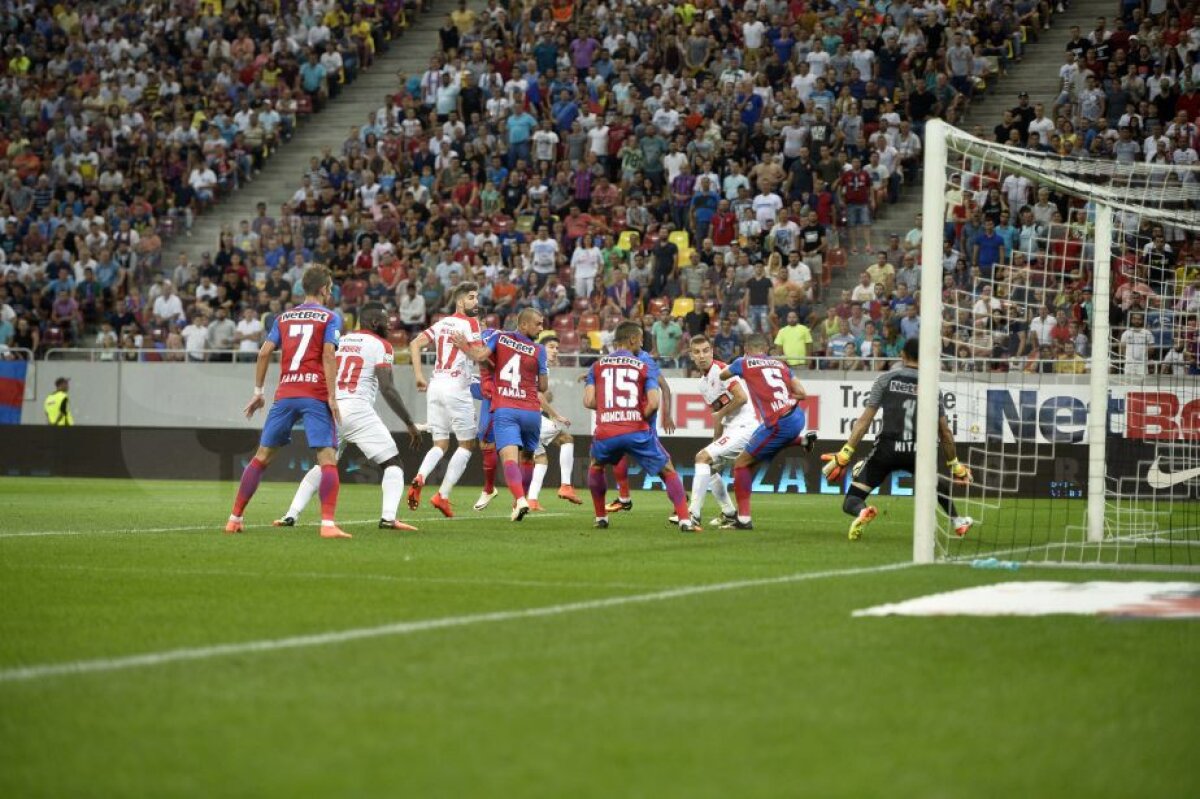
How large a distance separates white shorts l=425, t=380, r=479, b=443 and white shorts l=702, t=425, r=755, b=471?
307 centimetres

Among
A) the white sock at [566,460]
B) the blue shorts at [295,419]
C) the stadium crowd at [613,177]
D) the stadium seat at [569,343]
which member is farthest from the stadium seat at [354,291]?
the blue shorts at [295,419]

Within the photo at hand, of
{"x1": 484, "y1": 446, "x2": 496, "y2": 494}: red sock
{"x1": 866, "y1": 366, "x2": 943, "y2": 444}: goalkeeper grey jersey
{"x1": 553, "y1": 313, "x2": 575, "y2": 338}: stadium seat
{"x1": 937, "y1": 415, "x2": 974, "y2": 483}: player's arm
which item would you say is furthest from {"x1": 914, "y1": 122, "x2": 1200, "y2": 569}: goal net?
{"x1": 553, "y1": 313, "x2": 575, "y2": 338}: stadium seat

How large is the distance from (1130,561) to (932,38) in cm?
1749

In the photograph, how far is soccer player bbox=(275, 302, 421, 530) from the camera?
14305 mm

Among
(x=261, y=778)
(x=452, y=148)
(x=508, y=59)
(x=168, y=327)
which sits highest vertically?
(x=508, y=59)

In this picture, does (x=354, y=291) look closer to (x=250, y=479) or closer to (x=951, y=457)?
(x=250, y=479)

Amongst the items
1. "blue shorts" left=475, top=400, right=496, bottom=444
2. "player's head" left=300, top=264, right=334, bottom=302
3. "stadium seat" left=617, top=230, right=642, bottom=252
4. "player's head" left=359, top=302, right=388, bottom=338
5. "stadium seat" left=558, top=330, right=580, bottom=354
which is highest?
"stadium seat" left=617, top=230, right=642, bottom=252

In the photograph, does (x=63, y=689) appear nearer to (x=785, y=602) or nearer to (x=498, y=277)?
(x=785, y=602)

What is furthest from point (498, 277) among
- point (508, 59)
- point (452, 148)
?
point (508, 59)

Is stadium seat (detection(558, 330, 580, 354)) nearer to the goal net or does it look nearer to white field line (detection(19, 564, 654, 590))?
the goal net

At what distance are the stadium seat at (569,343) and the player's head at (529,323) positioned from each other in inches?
418

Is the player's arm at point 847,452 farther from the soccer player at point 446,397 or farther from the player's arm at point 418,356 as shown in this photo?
the player's arm at point 418,356

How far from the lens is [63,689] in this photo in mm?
5863

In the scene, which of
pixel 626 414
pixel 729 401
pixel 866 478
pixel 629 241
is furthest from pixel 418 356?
pixel 629 241
